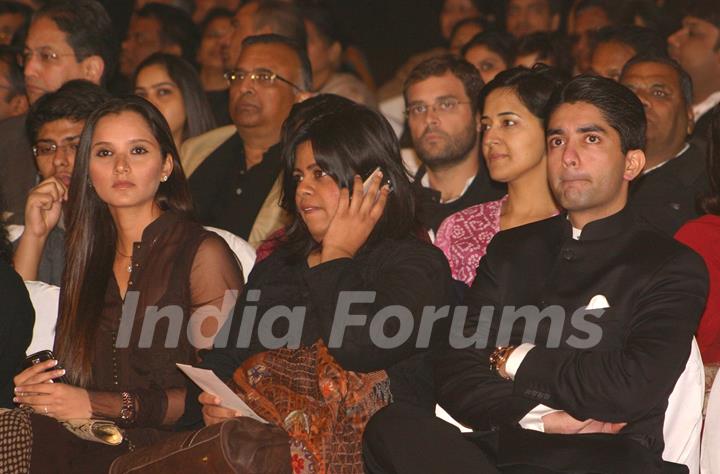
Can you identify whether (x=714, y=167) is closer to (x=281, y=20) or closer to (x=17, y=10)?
(x=281, y=20)

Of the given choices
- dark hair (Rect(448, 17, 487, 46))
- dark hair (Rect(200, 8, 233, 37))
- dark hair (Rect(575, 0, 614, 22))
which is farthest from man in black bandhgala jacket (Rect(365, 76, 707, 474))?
dark hair (Rect(200, 8, 233, 37))

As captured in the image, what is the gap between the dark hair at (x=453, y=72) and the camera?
514 cm

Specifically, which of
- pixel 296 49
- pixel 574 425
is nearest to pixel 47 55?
pixel 296 49

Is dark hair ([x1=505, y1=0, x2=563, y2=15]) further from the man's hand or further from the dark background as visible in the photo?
the man's hand

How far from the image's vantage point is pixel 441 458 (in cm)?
318

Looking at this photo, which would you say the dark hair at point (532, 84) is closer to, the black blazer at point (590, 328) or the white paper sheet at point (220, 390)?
the black blazer at point (590, 328)

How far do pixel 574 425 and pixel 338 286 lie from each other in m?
0.78

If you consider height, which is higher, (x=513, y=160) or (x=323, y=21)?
(x=323, y=21)

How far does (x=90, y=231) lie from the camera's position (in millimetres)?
4133

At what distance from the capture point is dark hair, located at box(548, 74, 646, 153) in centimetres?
345

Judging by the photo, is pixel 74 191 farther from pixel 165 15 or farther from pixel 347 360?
pixel 165 15

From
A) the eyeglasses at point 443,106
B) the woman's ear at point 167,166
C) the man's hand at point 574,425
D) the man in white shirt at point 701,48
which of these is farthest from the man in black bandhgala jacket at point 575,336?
the man in white shirt at point 701,48

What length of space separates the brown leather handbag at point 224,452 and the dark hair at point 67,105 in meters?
1.96

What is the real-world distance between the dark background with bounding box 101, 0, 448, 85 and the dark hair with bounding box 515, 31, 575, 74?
2594mm
